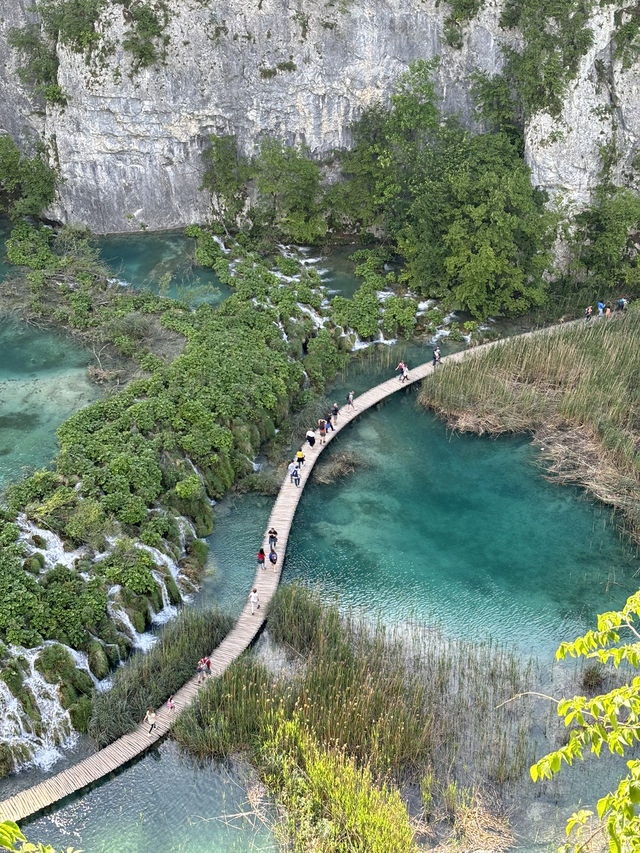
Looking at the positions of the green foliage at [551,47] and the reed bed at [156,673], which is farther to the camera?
the green foliage at [551,47]

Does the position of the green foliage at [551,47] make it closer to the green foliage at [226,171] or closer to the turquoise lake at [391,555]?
the green foliage at [226,171]

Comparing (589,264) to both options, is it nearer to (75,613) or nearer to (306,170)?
(306,170)

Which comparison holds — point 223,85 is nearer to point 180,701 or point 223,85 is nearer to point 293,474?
point 293,474

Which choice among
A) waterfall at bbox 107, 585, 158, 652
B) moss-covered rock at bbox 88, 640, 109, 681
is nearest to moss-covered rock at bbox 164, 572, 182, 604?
waterfall at bbox 107, 585, 158, 652

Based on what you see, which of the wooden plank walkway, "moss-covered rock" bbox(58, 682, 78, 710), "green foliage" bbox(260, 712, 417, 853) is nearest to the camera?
"green foliage" bbox(260, 712, 417, 853)

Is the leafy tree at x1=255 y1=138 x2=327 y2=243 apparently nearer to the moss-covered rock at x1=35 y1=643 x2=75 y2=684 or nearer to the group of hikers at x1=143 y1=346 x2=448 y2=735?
the group of hikers at x1=143 y1=346 x2=448 y2=735

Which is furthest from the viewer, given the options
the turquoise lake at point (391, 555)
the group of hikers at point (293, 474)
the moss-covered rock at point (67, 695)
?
the group of hikers at point (293, 474)

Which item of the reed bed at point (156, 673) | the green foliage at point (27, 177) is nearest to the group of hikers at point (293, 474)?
Result: the reed bed at point (156, 673)

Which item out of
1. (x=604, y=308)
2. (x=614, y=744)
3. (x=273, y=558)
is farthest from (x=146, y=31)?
(x=614, y=744)
